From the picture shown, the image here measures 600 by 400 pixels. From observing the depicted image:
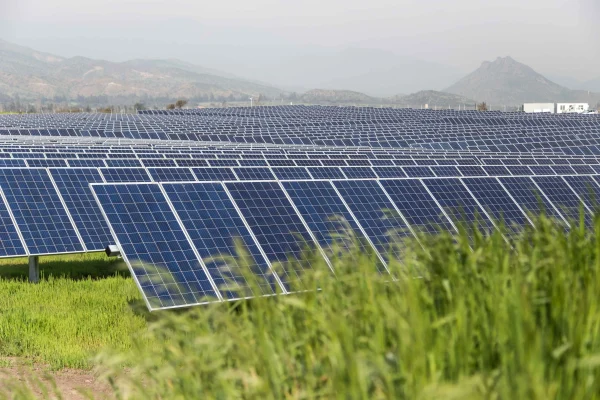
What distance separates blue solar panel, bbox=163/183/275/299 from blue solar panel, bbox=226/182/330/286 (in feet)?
0.53

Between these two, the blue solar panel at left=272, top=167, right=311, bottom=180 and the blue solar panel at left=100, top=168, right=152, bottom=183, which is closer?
the blue solar panel at left=272, top=167, right=311, bottom=180

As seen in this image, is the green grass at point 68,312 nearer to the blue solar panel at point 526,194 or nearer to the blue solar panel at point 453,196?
the blue solar panel at point 453,196

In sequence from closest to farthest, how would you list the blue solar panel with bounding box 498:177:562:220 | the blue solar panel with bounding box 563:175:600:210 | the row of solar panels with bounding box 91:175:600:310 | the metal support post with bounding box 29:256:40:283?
the row of solar panels with bounding box 91:175:600:310 → the blue solar panel with bounding box 498:177:562:220 → the blue solar panel with bounding box 563:175:600:210 → the metal support post with bounding box 29:256:40:283

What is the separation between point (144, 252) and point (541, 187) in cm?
798

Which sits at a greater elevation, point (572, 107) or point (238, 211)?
point (238, 211)

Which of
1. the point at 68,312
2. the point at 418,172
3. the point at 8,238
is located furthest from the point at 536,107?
the point at 68,312

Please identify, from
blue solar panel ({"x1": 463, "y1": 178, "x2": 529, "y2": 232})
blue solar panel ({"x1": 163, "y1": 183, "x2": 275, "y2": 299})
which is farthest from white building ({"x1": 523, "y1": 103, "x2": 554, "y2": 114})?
blue solar panel ({"x1": 163, "y1": 183, "x2": 275, "y2": 299})

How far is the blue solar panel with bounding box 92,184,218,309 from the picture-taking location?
423 inches

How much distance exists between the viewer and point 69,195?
18422 millimetres

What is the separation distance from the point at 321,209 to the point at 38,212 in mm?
6986

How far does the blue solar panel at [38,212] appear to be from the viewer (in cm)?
1698

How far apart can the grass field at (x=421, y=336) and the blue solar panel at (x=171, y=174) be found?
1377cm

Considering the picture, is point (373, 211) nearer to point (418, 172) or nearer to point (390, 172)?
point (390, 172)

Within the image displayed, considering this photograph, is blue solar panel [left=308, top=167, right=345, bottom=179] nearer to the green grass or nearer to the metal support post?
the green grass
